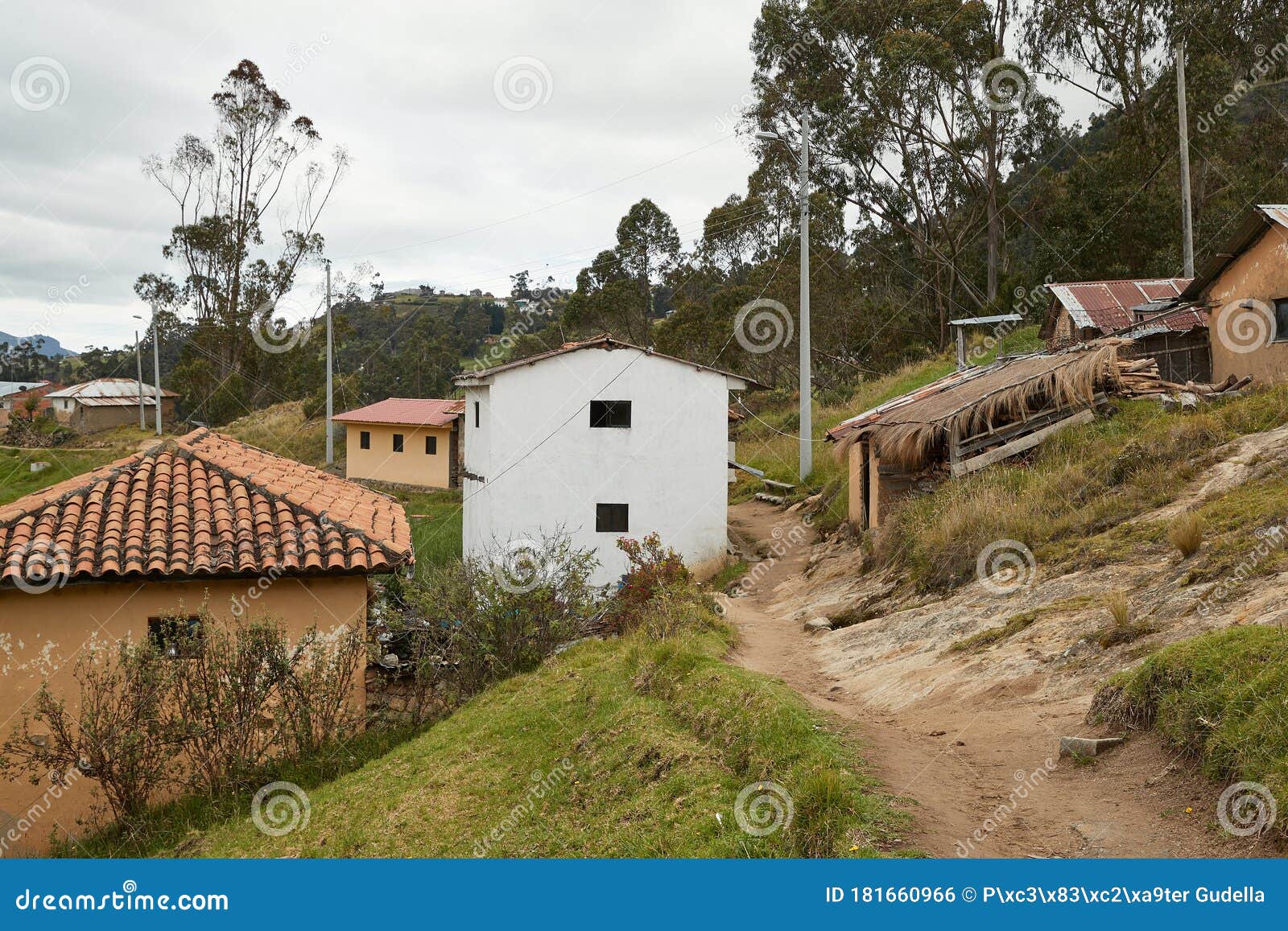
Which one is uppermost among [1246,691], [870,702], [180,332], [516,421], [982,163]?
[982,163]

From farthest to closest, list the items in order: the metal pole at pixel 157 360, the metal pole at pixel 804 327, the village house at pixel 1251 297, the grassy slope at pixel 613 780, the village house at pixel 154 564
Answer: the metal pole at pixel 157 360 < the metal pole at pixel 804 327 < the village house at pixel 1251 297 < the village house at pixel 154 564 < the grassy slope at pixel 613 780

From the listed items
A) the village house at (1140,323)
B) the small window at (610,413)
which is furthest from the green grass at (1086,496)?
the small window at (610,413)

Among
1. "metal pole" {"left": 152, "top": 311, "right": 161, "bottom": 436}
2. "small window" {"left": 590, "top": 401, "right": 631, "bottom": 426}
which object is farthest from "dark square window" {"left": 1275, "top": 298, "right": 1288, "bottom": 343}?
"metal pole" {"left": 152, "top": 311, "right": 161, "bottom": 436}

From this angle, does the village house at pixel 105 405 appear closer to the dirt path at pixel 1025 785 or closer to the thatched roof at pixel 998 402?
the thatched roof at pixel 998 402

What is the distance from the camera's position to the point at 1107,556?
10875 mm

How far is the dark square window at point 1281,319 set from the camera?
1606cm

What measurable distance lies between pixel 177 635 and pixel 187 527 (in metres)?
1.50

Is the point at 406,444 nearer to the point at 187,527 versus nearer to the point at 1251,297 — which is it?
the point at 187,527

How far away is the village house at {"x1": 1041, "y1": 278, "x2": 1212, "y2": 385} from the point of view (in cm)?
1970

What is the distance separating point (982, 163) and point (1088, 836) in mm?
36495

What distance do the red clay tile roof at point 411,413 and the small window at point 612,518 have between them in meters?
13.2

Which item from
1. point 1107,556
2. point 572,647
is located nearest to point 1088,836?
point 1107,556

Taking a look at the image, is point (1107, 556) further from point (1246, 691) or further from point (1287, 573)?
point (1246, 691)

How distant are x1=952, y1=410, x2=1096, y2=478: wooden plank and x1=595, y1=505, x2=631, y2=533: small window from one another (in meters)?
9.05
